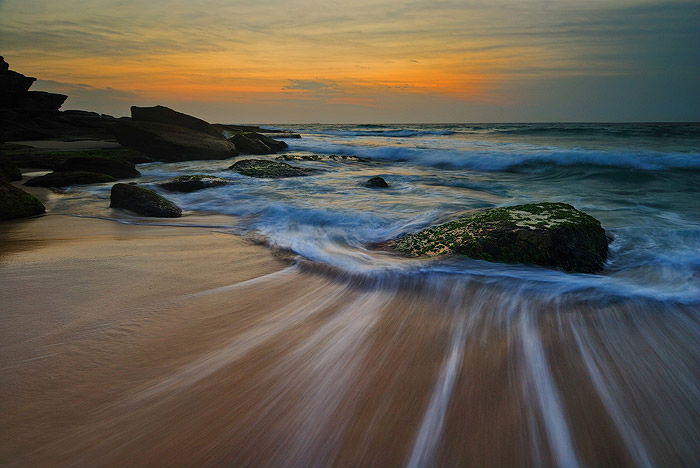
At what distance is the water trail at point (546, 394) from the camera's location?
1535 mm

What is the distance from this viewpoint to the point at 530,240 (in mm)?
3619

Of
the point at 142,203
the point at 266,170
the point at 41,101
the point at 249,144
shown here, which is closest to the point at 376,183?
the point at 266,170

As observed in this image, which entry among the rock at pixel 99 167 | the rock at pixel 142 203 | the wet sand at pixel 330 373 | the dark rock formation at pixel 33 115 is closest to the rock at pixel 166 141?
the rock at pixel 99 167

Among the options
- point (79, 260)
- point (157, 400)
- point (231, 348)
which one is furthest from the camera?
point (79, 260)

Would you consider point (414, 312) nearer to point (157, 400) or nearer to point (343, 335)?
point (343, 335)

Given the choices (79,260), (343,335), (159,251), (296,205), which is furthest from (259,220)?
(343,335)

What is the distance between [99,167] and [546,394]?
10394 millimetres

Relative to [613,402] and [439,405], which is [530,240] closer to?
[613,402]

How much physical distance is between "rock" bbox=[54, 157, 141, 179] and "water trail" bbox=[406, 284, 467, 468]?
9.67 metres

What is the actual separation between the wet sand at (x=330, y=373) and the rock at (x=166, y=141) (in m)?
11.6

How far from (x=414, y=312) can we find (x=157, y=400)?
161 cm

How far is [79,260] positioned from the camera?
347 cm

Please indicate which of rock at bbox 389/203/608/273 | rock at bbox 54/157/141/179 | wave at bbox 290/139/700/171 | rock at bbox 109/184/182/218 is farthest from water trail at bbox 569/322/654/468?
wave at bbox 290/139/700/171

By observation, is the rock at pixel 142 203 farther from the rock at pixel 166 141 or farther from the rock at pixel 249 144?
the rock at pixel 249 144
